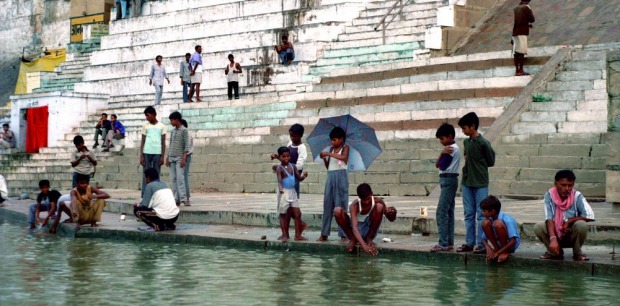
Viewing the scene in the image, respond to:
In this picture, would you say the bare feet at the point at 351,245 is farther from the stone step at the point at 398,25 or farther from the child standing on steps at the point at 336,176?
the stone step at the point at 398,25

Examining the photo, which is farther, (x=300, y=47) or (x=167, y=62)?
(x=167, y=62)

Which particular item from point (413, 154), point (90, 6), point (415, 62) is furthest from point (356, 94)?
point (90, 6)

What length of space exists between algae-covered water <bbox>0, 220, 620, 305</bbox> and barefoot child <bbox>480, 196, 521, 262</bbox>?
172 mm

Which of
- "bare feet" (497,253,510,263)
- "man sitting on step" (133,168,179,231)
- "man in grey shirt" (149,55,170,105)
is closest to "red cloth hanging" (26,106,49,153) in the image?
"man in grey shirt" (149,55,170,105)

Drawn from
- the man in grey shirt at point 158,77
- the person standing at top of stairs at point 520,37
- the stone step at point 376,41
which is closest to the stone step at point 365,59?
the stone step at point 376,41

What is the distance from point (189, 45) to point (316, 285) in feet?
68.8

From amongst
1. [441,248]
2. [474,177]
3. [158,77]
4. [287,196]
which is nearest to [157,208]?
[287,196]

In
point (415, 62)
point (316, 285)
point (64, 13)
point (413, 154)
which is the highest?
point (64, 13)

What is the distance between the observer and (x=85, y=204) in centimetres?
1509

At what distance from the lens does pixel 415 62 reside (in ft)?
70.6

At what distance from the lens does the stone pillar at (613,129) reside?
43.8 feet

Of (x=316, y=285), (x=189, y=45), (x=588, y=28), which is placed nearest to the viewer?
(x=316, y=285)

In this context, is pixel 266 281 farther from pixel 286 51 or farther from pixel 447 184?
pixel 286 51

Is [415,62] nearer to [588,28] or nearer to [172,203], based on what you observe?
[588,28]
